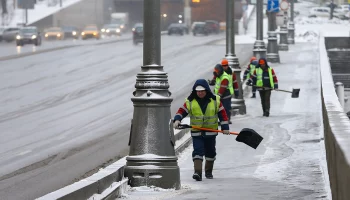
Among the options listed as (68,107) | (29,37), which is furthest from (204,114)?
(29,37)

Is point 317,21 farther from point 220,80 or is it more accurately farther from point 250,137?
point 250,137

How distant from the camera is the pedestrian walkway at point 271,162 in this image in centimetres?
1257

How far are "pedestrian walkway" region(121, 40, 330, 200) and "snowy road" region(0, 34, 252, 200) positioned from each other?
89.2 inches

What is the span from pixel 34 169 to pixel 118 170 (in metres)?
5.08

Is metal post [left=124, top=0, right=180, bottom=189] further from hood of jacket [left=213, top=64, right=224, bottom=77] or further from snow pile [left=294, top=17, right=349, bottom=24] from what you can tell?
snow pile [left=294, top=17, right=349, bottom=24]

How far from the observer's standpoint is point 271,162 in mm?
17109

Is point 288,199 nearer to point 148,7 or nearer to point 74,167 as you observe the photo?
point 148,7

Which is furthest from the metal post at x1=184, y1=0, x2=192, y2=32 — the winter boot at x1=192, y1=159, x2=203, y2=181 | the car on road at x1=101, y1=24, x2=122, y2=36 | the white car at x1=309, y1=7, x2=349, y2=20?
the winter boot at x1=192, y1=159, x2=203, y2=181

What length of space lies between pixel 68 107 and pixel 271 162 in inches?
556

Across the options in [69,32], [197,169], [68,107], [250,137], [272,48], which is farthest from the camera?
[69,32]

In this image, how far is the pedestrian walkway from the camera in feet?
41.2

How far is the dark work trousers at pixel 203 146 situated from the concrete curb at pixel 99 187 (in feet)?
4.16

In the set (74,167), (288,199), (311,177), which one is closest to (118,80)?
(74,167)

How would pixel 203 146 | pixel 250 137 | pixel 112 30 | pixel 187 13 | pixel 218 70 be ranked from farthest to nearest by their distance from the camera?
pixel 187 13 → pixel 112 30 → pixel 218 70 → pixel 203 146 → pixel 250 137
